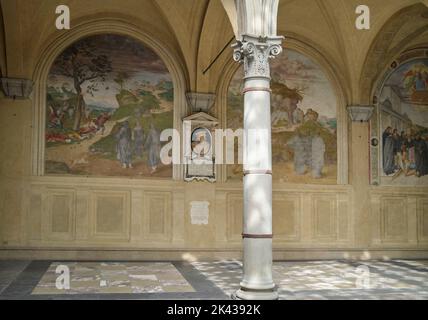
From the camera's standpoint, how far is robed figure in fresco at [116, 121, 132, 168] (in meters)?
14.8

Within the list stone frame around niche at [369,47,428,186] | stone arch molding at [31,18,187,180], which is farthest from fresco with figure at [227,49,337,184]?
stone arch molding at [31,18,187,180]

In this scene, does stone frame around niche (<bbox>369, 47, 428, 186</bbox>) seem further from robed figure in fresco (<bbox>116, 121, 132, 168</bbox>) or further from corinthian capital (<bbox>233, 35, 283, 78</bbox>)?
corinthian capital (<bbox>233, 35, 283, 78</bbox>)

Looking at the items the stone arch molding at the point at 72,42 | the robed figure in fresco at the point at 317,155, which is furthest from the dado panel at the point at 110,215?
the robed figure in fresco at the point at 317,155

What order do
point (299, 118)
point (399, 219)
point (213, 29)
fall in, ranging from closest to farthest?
1. point (213, 29)
2. point (299, 118)
3. point (399, 219)

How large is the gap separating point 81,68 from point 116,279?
6230mm

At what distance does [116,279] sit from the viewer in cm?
1091

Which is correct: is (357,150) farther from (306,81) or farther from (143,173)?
(143,173)

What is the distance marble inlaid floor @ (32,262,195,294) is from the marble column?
5.82ft

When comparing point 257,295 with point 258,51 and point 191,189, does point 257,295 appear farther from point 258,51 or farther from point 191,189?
point 191,189

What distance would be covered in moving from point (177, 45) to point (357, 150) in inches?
234

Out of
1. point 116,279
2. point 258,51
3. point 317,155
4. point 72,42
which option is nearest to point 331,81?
point 317,155

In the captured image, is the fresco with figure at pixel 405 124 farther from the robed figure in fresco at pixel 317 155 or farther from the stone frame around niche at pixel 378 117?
the robed figure in fresco at pixel 317 155

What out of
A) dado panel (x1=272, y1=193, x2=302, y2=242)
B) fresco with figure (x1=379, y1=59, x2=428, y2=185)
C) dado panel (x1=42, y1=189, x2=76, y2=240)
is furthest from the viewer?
fresco with figure (x1=379, y1=59, x2=428, y2=185)

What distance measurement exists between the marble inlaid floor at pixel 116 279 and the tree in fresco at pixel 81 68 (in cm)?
384
